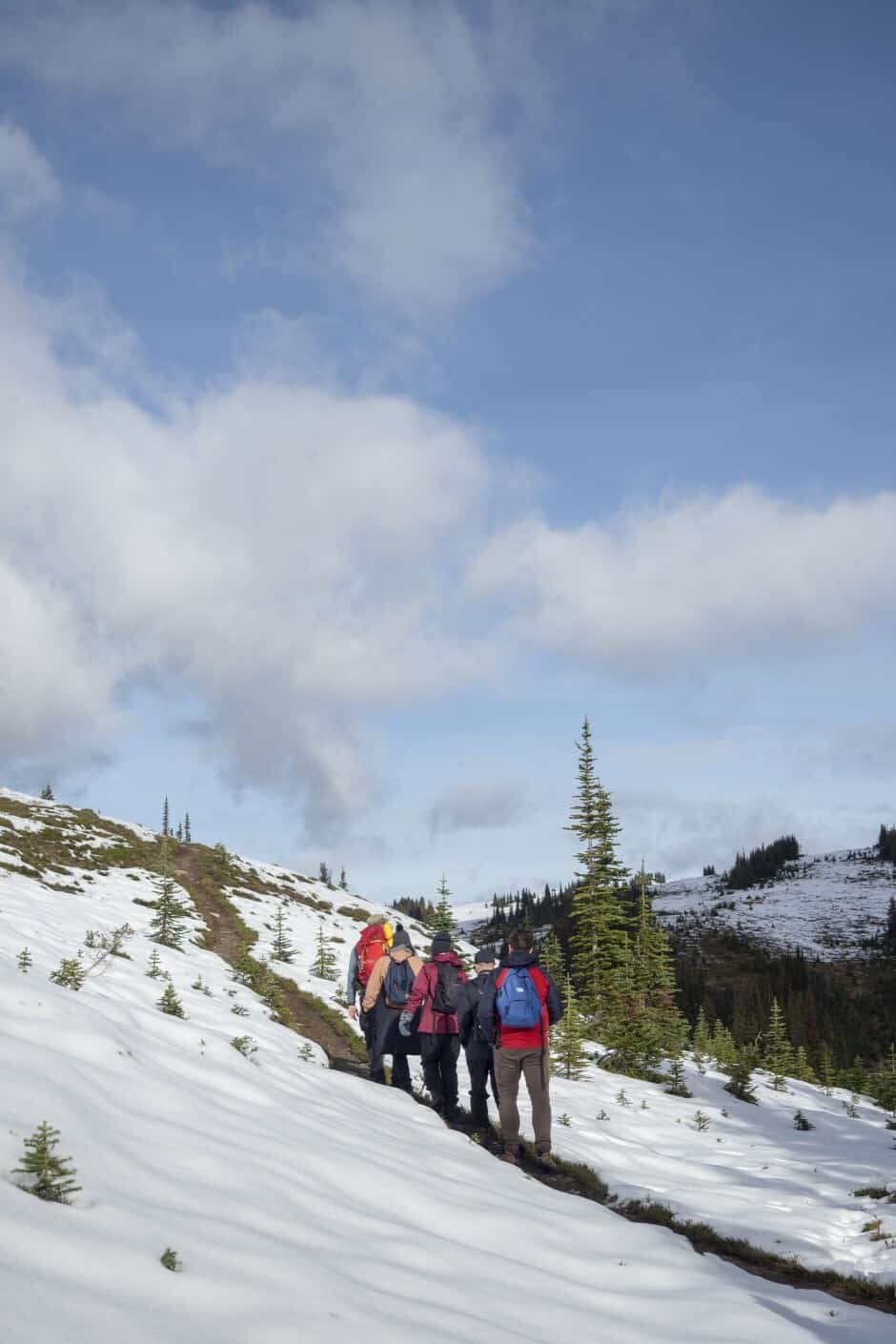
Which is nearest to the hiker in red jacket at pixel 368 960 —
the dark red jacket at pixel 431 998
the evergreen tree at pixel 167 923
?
the dark red jacket at pixel 431 998

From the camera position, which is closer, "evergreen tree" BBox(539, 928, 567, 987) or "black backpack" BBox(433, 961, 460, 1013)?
"black backpack" BBox(433, 961, 460, 1013)

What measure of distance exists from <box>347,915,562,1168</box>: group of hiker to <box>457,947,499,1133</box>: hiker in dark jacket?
0.04 ft

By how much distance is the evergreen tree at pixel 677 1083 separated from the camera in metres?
19.3

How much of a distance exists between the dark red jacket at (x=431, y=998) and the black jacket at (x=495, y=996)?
3.46ft

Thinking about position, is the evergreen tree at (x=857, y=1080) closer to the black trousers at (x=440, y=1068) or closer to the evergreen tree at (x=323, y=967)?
the evergreen tree at (x=323, y=967)

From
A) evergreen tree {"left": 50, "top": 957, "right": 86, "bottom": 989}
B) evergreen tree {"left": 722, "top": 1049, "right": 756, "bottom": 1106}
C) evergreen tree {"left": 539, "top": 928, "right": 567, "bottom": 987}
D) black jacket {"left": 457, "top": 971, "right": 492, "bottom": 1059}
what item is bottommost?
evergreen tree {"left": 722, "top": 1049, "right": 756, "bottom": 1106}

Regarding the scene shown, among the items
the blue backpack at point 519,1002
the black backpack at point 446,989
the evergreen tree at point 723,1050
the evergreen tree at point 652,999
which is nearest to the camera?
the blue backpack at point 519,1002

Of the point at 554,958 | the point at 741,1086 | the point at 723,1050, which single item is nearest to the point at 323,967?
the point at 554,958

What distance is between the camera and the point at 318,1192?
5.84 meters

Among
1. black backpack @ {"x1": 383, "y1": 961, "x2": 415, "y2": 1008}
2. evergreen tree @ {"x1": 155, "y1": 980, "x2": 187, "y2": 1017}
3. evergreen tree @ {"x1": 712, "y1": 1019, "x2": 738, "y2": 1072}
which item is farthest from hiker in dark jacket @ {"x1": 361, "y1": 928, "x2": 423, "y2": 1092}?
evergreen tree @ {"x1": 712, "y1": 1019, "x2": 738, "y2": 1072}

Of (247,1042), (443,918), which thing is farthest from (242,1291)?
(443,918)

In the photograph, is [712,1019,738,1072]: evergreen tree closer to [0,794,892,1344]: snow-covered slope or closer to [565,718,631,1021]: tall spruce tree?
[565,718,631,1021]: tall spruce tree

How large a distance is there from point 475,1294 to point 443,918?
72.6 feet

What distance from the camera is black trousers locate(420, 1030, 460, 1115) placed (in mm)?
11602
